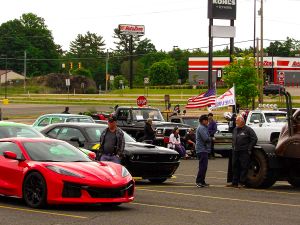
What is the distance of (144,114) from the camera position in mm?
32125

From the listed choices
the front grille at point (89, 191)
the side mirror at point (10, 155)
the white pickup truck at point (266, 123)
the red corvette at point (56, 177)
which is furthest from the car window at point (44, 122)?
the front grille at point (89, 191)

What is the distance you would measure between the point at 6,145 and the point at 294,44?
164 m

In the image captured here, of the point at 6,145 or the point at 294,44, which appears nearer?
the point at 6,145

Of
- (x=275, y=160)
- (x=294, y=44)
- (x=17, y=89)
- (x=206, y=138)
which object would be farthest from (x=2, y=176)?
(x=294, y=44)

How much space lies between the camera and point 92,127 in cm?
2008

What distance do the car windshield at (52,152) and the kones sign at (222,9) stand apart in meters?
56.0

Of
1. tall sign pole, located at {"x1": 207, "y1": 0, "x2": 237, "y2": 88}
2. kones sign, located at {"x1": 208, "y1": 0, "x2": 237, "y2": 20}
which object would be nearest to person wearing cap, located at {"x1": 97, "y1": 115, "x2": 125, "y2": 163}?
tall sign pole, located at {"x1": 207, "y1": 0, "x2": 237, "y2": 88}

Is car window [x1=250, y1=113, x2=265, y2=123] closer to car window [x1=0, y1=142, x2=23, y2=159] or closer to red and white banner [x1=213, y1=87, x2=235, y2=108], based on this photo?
red and white banner [x1=213, y1=87, x2=235, y2=108]

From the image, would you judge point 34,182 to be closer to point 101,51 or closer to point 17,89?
point 17,89

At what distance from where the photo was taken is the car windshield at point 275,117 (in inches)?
1249

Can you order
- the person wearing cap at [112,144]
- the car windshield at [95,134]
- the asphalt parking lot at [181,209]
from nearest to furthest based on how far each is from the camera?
the asphalt parking lot at [181,209]
the person wearing cap at [112,144]
the car windshield at [95,134]

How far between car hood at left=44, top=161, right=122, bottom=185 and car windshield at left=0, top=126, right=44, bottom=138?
455cm

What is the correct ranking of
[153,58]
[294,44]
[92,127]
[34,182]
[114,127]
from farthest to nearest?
[294,44] < [153,58] < [92,127] < [114,127] < [34,182]

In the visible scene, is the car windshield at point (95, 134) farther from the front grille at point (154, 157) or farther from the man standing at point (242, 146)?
the man standing at point (242, 146)
